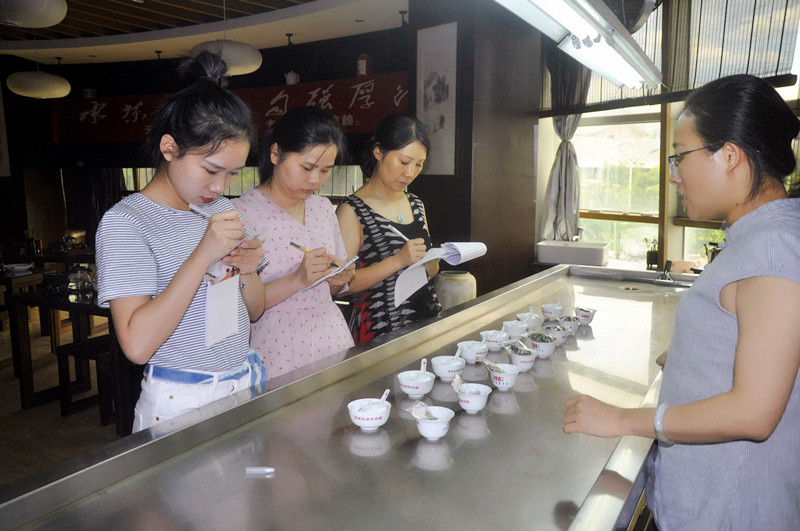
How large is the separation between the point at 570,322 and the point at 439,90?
277 cm

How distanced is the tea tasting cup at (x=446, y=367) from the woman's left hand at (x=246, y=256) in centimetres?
60

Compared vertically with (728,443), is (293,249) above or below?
above

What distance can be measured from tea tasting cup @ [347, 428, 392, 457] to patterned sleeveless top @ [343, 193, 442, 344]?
1.16 meters

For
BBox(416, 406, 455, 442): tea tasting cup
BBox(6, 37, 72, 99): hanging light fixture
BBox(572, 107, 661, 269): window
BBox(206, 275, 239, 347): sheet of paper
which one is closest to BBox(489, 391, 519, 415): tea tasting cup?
BBox(416, 406, 455, 442): tea tasting cup

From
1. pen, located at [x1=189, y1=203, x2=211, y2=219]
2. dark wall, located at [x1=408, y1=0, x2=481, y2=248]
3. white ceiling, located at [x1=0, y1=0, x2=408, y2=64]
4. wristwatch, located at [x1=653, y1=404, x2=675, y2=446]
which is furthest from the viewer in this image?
white ceiling, located at [x1=0, y1=0, x2=408, y2=64]

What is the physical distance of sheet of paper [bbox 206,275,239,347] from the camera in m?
1.41

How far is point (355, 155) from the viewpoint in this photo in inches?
267

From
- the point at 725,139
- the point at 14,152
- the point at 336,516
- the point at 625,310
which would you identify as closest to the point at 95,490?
the point at 336,516

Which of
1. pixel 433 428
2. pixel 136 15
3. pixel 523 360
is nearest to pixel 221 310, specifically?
pixel 433 428

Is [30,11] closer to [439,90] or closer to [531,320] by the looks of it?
[439,90]

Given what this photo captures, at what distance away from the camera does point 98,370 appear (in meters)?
3.88

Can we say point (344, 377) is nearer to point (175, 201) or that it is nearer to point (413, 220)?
point (175, 201)

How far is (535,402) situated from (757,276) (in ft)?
2.42

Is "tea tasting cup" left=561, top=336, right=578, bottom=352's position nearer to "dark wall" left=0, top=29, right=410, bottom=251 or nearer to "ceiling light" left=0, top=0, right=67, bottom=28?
"ceiling light" left=0, top=0, right=67, bottom=28
